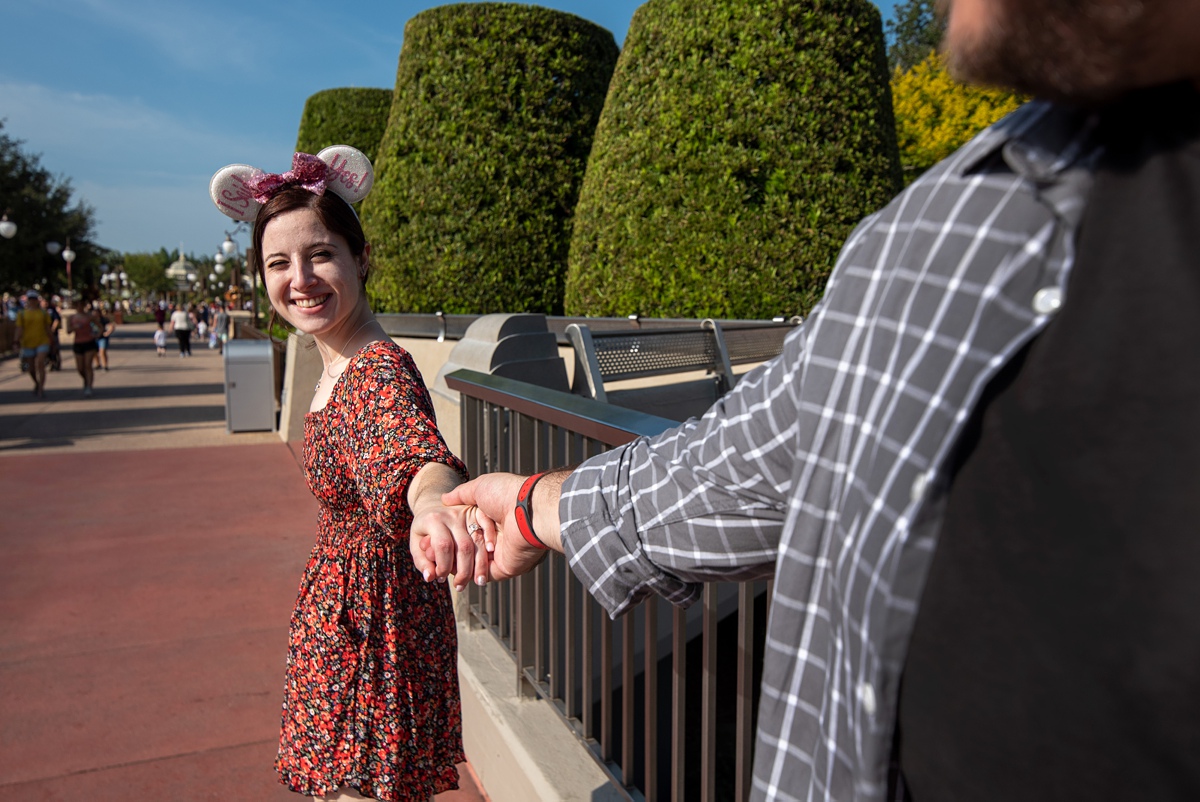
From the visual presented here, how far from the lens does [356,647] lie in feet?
7.06

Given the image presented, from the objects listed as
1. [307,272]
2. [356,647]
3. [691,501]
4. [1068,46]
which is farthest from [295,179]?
[1068,46]

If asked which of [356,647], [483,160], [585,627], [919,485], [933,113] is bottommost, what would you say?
[585,627]

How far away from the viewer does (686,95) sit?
8.89 metres

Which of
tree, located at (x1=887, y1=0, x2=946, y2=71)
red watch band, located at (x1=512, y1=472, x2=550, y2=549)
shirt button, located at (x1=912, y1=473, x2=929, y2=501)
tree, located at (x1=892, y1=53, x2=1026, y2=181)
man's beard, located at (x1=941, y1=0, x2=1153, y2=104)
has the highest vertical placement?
tree, located at (x1=887, y1=0, x2=946, y2=71)

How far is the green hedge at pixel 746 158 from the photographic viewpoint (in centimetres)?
870

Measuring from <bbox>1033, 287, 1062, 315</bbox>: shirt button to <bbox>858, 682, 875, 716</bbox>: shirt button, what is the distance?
408mm

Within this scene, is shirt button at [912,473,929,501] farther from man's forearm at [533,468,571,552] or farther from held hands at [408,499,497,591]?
held hands at [408,499,497,591]

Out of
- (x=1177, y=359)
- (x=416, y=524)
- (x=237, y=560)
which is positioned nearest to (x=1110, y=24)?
(x=1177, y=359)

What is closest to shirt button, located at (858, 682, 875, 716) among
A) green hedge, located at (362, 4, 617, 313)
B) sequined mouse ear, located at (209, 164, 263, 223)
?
sequined mouse ear, located at (209, 164, 263, 223)

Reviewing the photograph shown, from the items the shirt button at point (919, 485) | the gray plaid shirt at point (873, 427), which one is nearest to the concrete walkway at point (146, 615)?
the gray plaid shirt at point (873, 427)

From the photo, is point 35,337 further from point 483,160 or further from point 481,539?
point 481,539

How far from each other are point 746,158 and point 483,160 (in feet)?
10.9

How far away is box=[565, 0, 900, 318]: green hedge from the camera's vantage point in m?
8.70

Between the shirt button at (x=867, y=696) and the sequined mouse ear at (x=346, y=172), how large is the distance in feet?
6.03
